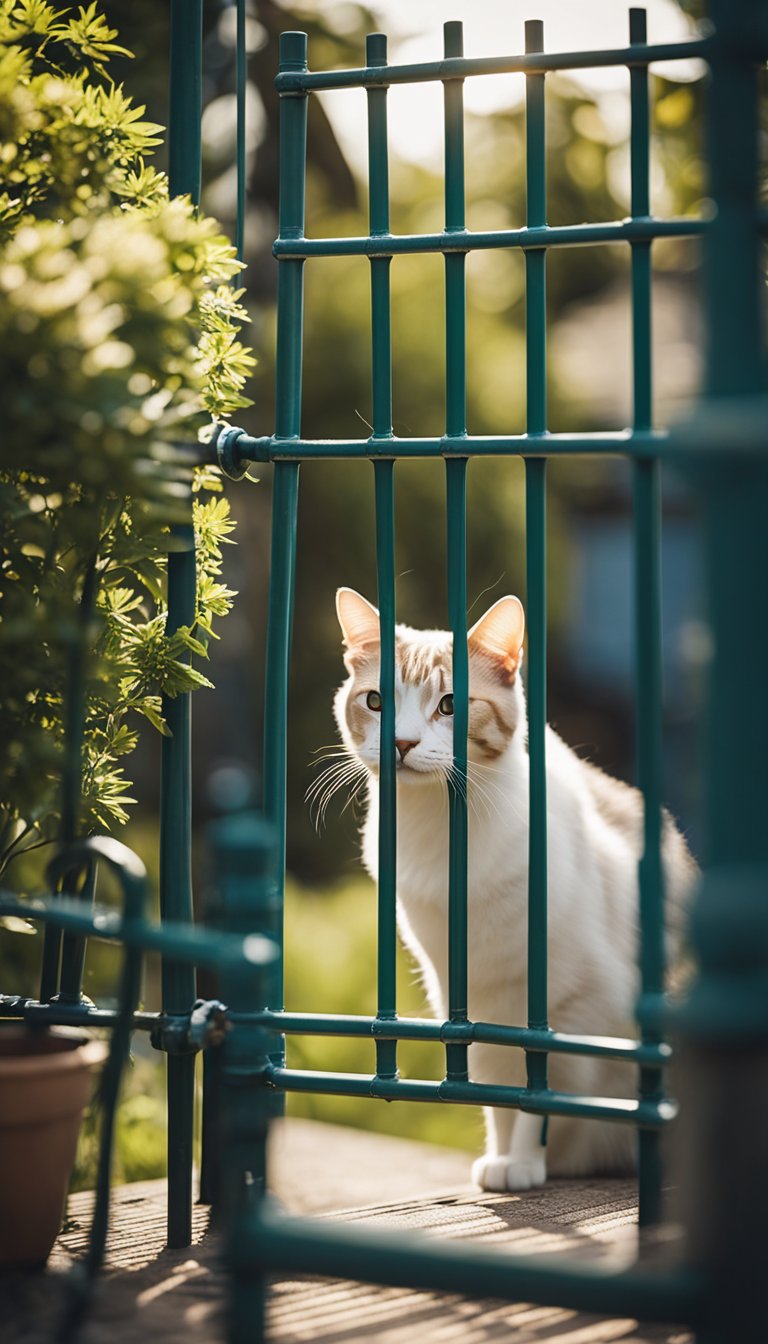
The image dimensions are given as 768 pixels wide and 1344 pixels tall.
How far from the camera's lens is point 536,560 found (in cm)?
230

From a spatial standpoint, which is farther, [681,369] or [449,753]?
[681,369]

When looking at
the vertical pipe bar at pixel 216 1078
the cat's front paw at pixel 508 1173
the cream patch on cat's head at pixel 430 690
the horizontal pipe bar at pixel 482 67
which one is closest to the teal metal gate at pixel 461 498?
the horizontal pipe bar at pixel 482 67

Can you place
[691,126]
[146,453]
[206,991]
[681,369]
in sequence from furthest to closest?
[681,369], [206,991], [691,126], [146,453]

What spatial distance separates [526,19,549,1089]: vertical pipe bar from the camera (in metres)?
2.27

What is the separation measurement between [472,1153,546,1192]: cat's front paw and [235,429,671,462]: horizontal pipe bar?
1.44 m

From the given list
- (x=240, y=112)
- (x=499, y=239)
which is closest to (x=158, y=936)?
(x=499, y=239)

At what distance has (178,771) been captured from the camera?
7.91 feet

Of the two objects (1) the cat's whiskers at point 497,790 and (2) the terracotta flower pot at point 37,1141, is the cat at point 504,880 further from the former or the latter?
(2) the terracotta flower pot at point 37,1141

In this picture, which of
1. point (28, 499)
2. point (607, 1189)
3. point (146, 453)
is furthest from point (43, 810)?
point (607, 1189)

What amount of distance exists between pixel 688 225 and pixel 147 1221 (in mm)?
2054

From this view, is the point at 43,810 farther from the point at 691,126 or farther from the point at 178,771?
the point at 691,126

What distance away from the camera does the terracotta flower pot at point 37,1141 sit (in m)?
1.91

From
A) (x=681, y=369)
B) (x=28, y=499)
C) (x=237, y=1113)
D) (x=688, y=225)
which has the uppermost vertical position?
(x=681, y=369)

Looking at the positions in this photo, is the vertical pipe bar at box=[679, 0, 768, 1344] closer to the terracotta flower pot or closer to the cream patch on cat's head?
the terracotta flower pot
